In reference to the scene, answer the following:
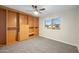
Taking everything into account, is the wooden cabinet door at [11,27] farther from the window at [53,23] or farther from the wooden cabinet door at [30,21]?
the window at [53,23]

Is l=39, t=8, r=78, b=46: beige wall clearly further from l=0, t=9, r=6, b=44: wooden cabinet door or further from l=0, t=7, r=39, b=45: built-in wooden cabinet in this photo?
l=0, t=9, r=6, b=44: wooden cabinet door

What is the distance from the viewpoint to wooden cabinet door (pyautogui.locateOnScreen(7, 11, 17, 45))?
537 cm

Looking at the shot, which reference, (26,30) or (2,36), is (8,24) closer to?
(2,36)

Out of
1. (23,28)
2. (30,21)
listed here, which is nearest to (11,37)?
(23,28)

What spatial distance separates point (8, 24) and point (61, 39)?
3.96 meters

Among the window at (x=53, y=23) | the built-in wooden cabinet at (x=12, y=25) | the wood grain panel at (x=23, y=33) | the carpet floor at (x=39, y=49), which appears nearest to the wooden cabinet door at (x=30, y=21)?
the built-in wooden cabinet at (x=12, y=25)

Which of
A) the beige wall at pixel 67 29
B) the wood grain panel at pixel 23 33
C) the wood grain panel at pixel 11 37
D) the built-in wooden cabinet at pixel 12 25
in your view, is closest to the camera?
the beige wall at pixel 67 29

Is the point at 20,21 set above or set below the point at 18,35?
above

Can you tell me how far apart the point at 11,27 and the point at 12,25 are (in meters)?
0.17

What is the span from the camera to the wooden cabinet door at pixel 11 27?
17.6ft

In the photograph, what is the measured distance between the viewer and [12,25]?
5.73 meters

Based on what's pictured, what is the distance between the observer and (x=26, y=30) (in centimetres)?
→ 696
